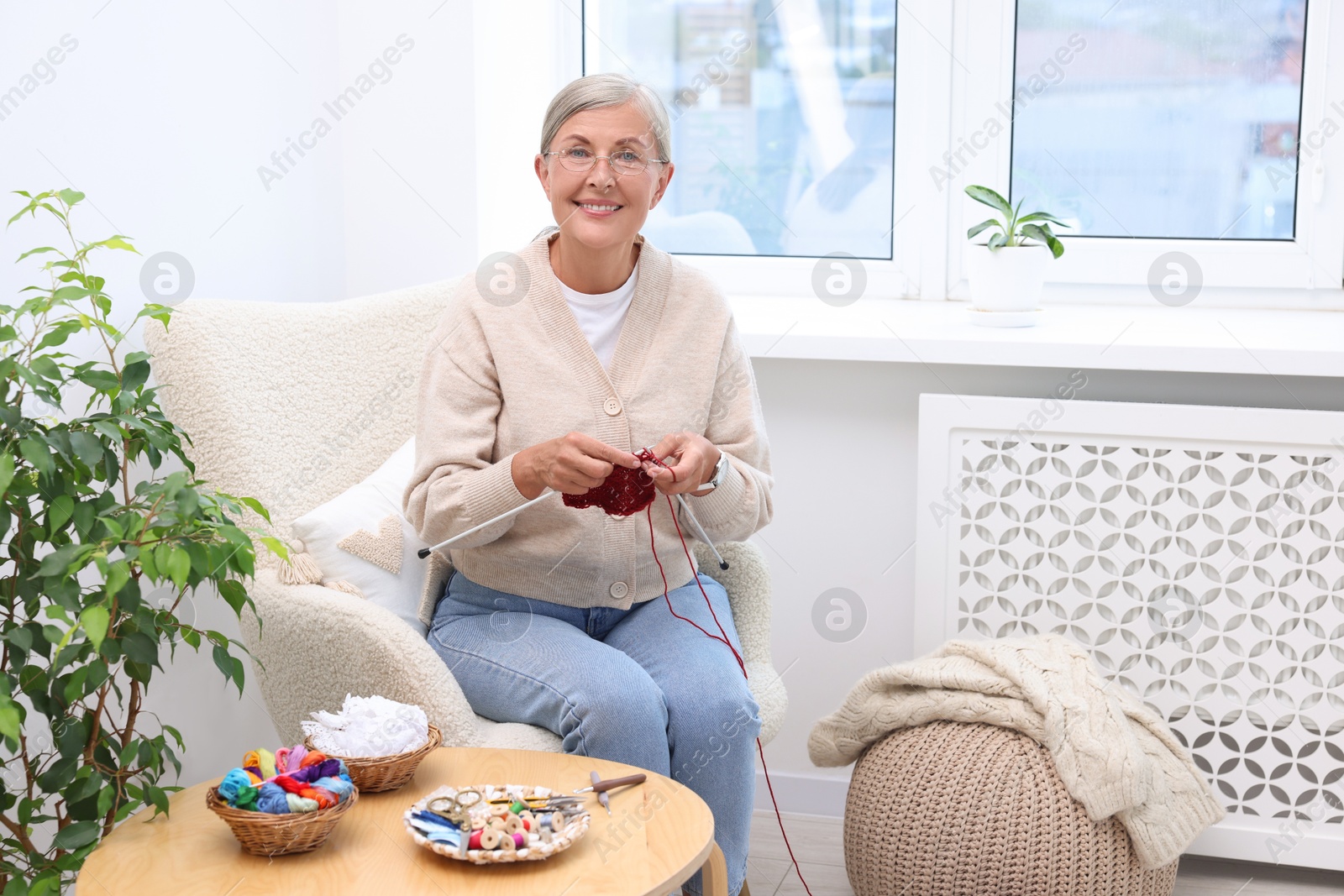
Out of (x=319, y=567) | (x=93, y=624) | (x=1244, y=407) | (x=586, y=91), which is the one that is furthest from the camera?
(x=1244, y=407)

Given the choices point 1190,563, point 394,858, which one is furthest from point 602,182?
point 1190,563

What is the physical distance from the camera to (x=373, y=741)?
1220 millimetres

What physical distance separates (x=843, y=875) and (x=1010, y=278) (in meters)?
1.08

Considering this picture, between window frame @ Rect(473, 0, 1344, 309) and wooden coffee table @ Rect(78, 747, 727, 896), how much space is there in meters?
1.30

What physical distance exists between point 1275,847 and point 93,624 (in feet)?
6.05

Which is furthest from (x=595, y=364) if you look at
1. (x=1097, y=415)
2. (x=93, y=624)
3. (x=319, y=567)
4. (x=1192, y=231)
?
(x=1192, y=231)

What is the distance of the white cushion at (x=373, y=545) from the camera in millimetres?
1659

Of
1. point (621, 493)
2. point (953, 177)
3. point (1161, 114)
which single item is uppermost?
point (1161, 114)

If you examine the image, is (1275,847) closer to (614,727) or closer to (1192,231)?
Answer: (1192,231)

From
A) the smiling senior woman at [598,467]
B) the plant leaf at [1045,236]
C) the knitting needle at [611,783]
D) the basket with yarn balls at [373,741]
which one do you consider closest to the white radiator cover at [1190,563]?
the plant leaf at [1045,236]

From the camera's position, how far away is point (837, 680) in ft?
7.64

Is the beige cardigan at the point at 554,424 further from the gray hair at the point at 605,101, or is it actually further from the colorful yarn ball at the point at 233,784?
the colorful yarn ball at the point at 233,784

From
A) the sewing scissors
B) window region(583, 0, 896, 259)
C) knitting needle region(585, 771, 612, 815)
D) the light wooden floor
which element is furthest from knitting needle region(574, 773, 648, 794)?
window region(583, 0, 896, 259)

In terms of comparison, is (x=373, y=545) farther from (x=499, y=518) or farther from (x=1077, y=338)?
(x=1077, y=338)
